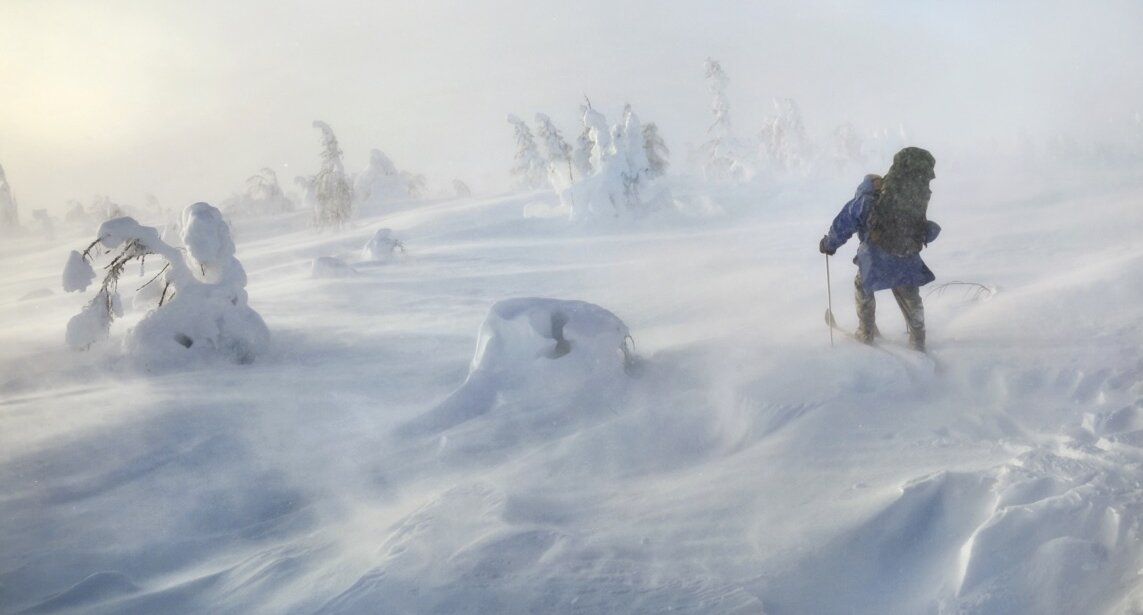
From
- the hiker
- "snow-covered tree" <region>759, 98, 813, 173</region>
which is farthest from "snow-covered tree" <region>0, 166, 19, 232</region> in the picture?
"snow-covered tree" <region>759, 98, 813, 173</region>

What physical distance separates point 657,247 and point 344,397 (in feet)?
42.2

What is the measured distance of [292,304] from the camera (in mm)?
10617

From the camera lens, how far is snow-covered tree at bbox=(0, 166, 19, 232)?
24.7 meters

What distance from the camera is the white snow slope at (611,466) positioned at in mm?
2623

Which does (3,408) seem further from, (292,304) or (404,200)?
(404,200)

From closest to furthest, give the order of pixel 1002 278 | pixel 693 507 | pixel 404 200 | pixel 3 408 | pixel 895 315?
pixel 693 507, pixel 3 408, pixel 895 315, pixel 1002 278, pixel 404 200

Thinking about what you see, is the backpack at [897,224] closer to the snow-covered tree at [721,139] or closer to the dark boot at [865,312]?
the dark boot at [865,312]

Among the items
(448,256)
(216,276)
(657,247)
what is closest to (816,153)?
(657,247)

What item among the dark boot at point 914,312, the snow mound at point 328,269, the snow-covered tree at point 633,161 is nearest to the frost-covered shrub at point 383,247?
the snow mound at point 328,269

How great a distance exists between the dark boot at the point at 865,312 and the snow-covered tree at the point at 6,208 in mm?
28408

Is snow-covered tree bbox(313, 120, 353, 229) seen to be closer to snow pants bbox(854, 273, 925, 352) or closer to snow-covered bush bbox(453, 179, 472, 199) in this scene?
snow-covered bush bbox(453, 179, 472, 199)

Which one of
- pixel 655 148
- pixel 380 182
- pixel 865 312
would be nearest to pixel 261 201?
pixel 380 182

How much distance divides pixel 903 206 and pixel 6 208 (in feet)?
132

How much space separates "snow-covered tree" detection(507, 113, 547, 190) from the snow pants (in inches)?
1177
